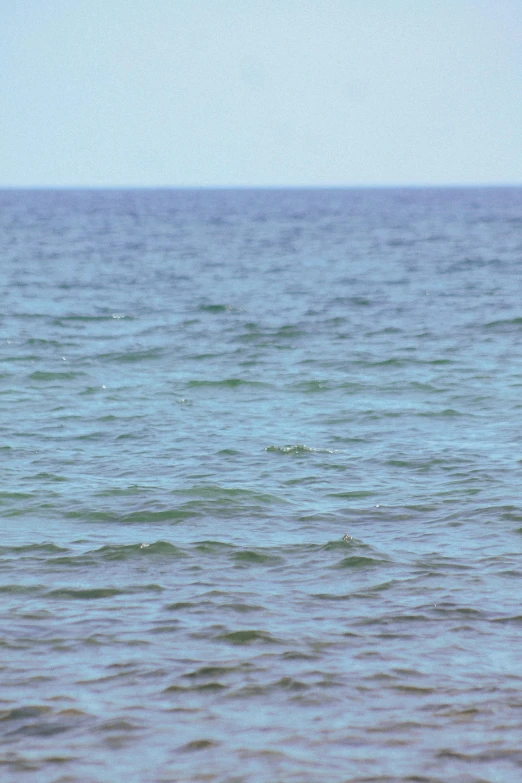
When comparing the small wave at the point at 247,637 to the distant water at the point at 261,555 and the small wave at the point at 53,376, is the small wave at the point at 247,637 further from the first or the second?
the small wave at the point at 53,376

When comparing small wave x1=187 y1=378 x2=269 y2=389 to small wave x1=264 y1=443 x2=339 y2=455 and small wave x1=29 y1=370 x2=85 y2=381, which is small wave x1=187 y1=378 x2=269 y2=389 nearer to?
small wave x1=29 y1=370 x2=85 y2=381

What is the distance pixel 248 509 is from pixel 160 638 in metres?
3.71

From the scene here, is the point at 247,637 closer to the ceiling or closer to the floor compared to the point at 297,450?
closer to the floor

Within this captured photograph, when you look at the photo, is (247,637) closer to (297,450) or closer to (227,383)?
(297,450)

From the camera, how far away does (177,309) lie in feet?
101

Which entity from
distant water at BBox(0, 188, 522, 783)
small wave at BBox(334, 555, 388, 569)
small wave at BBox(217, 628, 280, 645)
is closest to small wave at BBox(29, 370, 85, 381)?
Answer: distant water at BBox(0, 188, 522, 783)

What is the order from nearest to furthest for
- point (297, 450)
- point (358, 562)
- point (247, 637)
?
point (247, 637)
point (358, 562)
point (297, 450)

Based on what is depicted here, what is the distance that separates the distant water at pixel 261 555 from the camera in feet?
22.5

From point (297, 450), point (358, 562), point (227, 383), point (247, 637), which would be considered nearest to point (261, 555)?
point (358, 562)

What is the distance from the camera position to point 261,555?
34.0 feet

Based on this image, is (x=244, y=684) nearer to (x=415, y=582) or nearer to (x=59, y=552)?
(x=415, y=582)

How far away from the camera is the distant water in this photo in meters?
6.86

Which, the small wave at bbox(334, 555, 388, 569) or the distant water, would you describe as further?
the small wave at bbox(334, 555, 388, 569)

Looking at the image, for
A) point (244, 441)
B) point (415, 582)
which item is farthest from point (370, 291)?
point (415, 582)
